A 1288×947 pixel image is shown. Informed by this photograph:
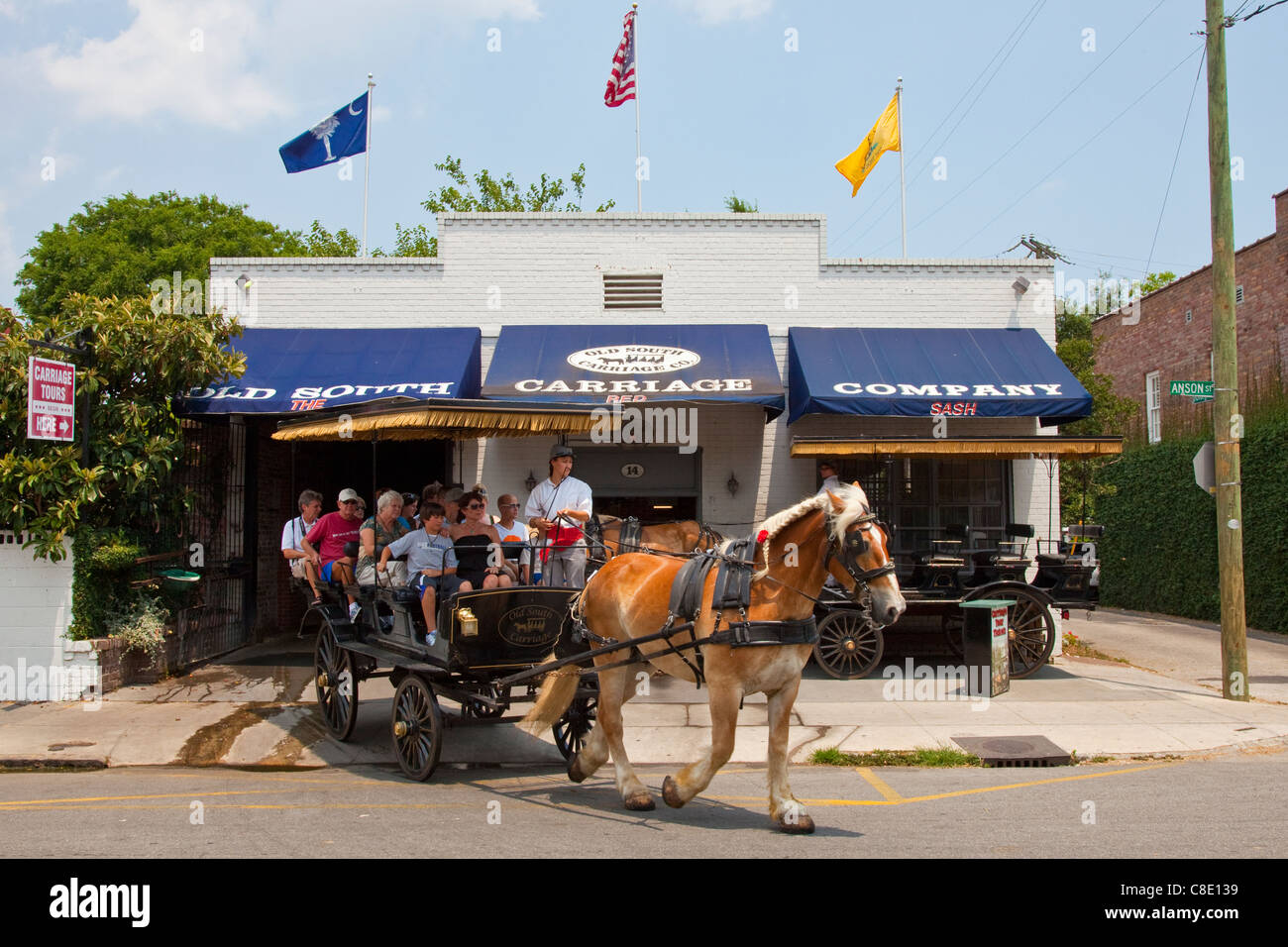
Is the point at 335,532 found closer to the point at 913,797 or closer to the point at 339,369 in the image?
the point at 339,369

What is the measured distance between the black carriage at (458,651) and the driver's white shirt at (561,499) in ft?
4.41

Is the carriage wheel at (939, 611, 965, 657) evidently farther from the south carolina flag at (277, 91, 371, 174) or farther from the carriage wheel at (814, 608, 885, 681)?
the south carolina flag at (277, 91, 371, 174)

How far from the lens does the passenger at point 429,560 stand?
7.46m

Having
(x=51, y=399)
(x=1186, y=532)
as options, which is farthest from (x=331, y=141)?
(x=1186, y=532)

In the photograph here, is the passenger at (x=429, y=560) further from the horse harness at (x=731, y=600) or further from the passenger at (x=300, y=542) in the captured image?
the horse harness at (x=731, y=600)

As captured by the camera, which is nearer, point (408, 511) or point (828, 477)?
point (828, 477)

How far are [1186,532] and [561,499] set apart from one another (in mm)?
16706

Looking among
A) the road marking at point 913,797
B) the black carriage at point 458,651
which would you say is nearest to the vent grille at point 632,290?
the black carriage at point 458,651

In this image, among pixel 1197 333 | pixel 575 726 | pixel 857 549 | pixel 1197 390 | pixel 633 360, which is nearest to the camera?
pixel 857 549

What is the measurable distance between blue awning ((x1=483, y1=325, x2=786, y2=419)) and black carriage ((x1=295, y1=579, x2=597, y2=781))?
176 inches

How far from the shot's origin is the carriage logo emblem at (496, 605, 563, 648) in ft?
23.5

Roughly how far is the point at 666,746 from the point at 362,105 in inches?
464

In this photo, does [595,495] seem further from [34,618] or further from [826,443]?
[34,618]

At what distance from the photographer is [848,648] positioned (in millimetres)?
11898
